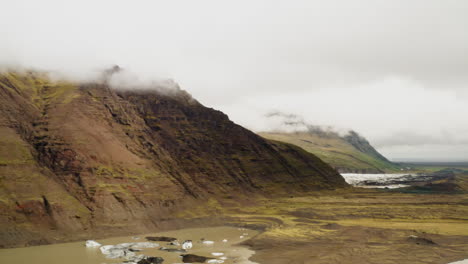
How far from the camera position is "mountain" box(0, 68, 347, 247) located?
8075 cm

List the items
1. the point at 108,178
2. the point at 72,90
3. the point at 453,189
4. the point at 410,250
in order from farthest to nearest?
Answer: the point at 453,189 → the point at 72,90 → the point at 108,178 → the point at 410,250

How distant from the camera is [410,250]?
6475cm

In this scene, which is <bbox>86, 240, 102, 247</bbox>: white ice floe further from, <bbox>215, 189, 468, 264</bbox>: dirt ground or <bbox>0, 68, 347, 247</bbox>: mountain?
<bbox>215, 189, 468, 264</bbox>: dirt ground

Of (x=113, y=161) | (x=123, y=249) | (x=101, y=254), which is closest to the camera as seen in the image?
(x=101, y=254)

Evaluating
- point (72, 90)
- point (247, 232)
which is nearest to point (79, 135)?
point (72, 90)

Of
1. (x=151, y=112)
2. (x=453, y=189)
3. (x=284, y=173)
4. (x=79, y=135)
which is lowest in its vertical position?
(x=453, y=189)

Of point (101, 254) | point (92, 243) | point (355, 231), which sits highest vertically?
point (92, 243)

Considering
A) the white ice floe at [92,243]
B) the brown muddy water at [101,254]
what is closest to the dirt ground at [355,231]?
the brown muddy water at [101,254]

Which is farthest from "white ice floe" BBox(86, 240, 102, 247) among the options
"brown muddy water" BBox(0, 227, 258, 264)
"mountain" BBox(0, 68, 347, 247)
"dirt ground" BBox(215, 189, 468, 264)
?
"dirt ground" BBox(215, 189, 468, 264)

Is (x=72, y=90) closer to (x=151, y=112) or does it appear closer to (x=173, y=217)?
(x=151, y=112)

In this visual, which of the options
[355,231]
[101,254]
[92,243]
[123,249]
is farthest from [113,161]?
[355,231]

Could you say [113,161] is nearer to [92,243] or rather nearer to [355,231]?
[92,243]

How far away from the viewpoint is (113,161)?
104188 millimetres

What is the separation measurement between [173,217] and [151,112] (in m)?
68.2
